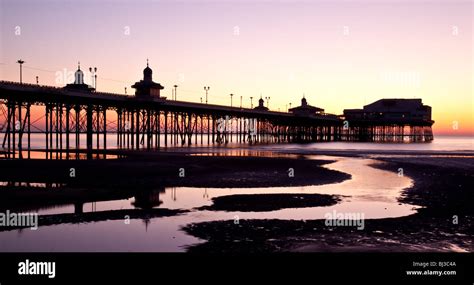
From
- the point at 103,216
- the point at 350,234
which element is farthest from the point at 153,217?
the point at 350,234

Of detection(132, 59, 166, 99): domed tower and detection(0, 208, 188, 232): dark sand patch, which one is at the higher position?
detection(132, 59, 166, 99): domed tower

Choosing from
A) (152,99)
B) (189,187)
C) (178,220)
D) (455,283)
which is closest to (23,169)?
(189,187)

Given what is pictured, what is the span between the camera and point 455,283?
344 inches

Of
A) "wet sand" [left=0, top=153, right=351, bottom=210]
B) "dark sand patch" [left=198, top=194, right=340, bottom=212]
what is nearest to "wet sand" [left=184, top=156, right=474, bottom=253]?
"dark sand patch" [left=198, top=194, right=340, bottom=212]

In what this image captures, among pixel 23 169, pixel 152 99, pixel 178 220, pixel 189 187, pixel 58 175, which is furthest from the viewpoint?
pixel 152 99

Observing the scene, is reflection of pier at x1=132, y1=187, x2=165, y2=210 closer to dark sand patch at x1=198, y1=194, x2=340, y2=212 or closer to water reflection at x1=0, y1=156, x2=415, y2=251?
water reflection at x1=0, y1=156, x2=415, y2=251

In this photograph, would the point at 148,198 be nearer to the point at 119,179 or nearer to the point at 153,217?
the point at 153,217

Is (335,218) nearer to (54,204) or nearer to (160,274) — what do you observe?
(160,274)

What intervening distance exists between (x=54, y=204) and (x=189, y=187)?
7542 millimetres

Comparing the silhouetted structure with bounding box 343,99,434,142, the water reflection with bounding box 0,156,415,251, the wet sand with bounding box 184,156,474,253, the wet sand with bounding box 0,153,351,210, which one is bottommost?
the wet sand with bounding box 184,156,474,253

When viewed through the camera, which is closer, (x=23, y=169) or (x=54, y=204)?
(x=54, y=204)

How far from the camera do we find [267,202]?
64.1 ft

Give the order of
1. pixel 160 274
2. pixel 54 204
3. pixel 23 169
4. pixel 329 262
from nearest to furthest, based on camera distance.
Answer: pixel 160 274
pixel 329 262
pixel 54 204
pixel 23 169

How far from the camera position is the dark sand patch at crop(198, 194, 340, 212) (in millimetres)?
18094
